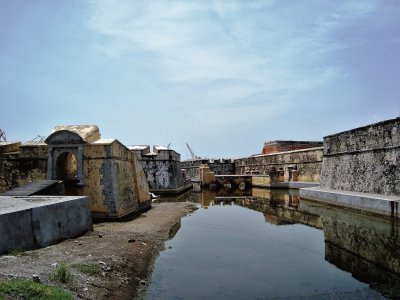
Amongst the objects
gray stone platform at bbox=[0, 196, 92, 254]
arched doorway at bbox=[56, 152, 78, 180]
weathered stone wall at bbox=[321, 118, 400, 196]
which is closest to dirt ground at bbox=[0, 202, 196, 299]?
gray stone platform at bbox=[0, 196, 92, 254]

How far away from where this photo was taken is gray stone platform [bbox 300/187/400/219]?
1046 centimetres

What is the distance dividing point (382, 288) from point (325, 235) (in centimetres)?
408

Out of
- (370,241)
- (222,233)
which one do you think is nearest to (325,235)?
(370,241)

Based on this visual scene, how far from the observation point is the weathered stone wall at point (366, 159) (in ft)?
40.3

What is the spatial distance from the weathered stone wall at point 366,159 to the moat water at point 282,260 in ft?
6.19

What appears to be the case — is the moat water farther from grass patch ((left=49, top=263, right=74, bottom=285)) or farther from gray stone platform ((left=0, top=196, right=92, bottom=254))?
gray stone platform ((left=0, top=196, right=92, bottom=254))

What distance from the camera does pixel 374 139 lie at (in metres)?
13.8

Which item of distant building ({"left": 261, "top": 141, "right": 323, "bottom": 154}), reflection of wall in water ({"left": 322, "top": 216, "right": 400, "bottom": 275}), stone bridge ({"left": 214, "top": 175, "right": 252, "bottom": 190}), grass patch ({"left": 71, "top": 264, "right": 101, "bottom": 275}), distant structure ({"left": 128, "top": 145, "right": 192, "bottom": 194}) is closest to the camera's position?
grass patch ({"left": 71, "top": 264, "right": 101, "bottom": 275})

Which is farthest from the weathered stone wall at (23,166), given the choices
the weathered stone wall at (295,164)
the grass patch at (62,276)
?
the weathered stone wall at (295,164)

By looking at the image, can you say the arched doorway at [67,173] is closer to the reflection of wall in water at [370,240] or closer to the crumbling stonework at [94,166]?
the crumbling stonework at [94,166]

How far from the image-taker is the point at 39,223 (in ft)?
21.3

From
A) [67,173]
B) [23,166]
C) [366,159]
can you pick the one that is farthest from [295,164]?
[23,166]

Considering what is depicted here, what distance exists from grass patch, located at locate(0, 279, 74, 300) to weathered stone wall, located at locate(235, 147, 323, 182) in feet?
68.8

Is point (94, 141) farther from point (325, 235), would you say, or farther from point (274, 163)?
point (274, 163)
